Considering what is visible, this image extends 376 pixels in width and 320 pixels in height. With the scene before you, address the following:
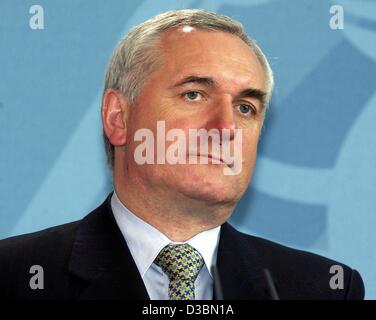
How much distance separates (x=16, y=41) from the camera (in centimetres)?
264

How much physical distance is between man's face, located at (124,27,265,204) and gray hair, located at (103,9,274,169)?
1.0 inches

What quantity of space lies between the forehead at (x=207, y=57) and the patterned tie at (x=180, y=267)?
48 centimetres

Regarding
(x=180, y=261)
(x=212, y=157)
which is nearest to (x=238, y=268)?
(x=180, y=261)

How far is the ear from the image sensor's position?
2.51 meters

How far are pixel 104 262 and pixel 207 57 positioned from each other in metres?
0.65

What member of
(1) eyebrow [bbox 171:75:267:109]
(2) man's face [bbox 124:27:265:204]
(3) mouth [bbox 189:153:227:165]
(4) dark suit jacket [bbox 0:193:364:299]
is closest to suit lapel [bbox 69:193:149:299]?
(4) dark suit jacket [bbox 0:193:364:299]

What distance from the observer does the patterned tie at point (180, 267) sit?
7.45 feet

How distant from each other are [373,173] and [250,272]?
2.03ft

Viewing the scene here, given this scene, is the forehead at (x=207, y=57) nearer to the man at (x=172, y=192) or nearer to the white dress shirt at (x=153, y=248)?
the man at (x=172, y=192)

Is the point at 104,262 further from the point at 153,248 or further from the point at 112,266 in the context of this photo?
the point at 153,248

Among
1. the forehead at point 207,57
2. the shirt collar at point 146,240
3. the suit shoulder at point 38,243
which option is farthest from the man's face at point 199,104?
the suit shoulder at point 38,243

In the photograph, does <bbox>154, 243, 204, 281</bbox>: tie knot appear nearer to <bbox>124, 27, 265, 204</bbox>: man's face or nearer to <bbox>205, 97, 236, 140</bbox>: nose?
<bbox>124, 27, 265, 204</bbox>: man's face

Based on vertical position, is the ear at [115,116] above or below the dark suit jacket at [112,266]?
above
